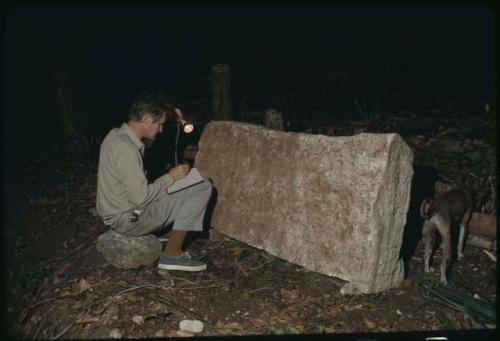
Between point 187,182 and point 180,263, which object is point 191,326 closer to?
point 180,263

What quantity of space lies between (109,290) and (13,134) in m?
5.72

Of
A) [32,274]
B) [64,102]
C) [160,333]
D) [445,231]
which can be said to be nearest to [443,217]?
[445,231]

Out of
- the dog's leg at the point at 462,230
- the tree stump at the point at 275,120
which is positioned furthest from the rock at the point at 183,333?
the dog's leg at the point at 462,230

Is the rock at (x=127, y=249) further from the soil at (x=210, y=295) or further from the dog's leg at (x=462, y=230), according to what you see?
the dog's leg at (x=462, y=230)

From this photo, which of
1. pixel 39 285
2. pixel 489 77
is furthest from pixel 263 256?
pixel 489 77

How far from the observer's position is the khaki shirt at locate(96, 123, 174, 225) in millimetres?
4188

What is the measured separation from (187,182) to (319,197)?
47.2 inches

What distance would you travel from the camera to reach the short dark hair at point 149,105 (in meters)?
4.25

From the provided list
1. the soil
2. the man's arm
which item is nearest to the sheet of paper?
the man's arm

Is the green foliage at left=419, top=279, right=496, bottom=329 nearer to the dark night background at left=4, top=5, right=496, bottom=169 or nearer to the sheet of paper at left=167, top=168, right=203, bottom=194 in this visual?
the sheet of paper at left=167, top=168, right=203, bottom=194

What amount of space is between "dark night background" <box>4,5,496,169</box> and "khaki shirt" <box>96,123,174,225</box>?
10.5ft

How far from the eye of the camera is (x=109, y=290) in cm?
429

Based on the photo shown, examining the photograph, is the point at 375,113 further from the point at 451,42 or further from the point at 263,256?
the point at 451,42

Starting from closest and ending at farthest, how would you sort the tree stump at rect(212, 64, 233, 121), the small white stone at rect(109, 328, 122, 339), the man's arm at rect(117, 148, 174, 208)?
the small white stone at rect(109, 328, 122, 339), the man's arm at rect(117, 148, 174, 208), the tree stump at rect(212, 64, 233, 121)
